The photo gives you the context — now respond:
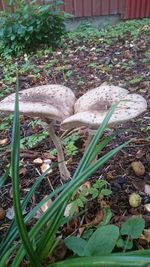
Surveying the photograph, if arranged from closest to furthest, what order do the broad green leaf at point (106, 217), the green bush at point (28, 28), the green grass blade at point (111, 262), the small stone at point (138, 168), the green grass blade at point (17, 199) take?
the green grass blade at point (111, 262)
the green grass blade at point (17, 199)
the broad green leaf at point (106, 217)
the small stone at point (138, 168)
the green bush at point (28, 28)

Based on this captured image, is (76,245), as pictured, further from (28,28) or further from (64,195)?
(28,28)

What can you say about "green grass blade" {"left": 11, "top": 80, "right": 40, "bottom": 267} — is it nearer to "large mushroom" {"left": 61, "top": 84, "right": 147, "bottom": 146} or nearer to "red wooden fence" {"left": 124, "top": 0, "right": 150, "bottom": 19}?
"large mushroom" {"left": 61, "top": 84, "right": 147, "bottom": 146}

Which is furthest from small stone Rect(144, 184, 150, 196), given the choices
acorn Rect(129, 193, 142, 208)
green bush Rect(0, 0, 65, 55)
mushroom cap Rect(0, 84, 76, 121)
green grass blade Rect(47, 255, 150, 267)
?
green bush Rect(0, 0, 65, 55)

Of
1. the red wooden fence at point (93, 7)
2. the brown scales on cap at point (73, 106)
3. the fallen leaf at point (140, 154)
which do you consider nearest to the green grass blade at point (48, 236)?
the brown scales on cap at point (73, 106)

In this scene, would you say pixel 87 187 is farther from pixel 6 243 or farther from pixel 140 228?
pixel 6 243

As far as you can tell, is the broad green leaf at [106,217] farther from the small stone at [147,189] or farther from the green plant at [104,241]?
the small stone at [147,189]

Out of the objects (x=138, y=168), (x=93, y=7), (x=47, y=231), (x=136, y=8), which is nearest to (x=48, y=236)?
(x=47, y=231)

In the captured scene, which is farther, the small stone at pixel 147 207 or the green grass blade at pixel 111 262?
the small stone at pixel 147 207
